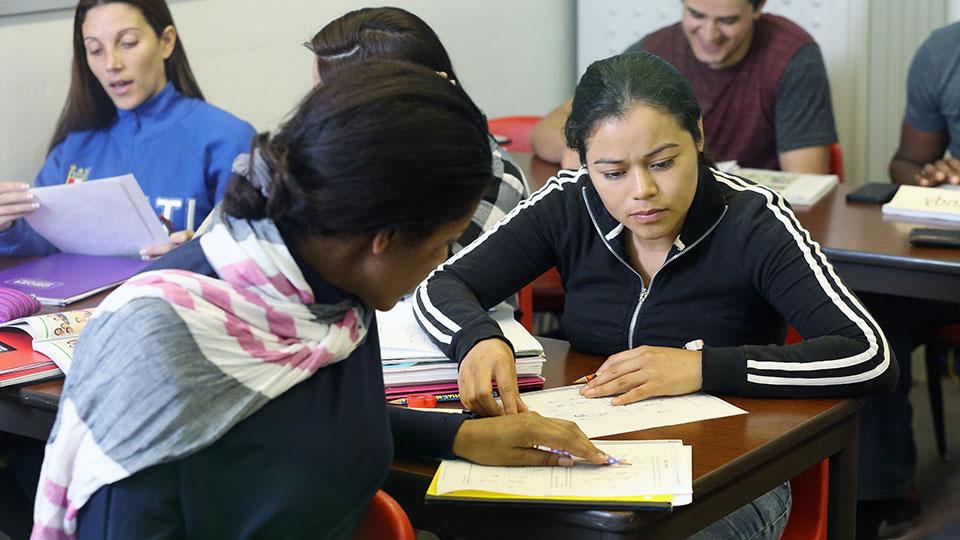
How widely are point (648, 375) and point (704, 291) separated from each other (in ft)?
0.88

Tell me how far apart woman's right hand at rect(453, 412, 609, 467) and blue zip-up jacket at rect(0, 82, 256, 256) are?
1381 millimetres

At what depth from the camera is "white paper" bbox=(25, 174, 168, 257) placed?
2.27m

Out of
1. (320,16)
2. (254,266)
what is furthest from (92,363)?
(320,16)

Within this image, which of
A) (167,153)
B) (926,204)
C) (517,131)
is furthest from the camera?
(517,131)

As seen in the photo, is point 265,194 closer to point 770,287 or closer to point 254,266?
point 254,266

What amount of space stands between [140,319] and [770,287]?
102cm

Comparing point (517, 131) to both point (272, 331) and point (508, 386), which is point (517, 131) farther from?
point (272, 331)

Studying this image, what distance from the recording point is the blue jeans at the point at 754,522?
168 centimetres

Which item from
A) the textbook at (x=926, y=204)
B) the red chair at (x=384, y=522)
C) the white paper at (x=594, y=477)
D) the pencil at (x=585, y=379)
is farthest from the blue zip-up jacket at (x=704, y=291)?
the textbook at (x=926, y=204)

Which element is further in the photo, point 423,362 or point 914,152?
point 914,152

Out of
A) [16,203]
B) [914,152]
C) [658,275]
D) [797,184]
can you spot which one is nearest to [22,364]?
[16,203]

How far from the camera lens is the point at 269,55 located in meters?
3.38

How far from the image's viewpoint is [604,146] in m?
1.85

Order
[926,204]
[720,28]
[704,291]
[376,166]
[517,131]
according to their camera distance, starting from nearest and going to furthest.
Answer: [376,166] < [704,291] < [926,204] < [720,28] < [517,131]
